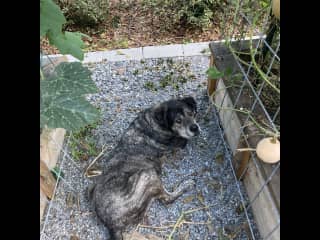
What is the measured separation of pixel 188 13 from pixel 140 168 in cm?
272

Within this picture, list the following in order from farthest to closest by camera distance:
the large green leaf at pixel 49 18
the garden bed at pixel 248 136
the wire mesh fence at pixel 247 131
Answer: the wire mesh fence at pixel 247 131
the garden bed at pixel 248 136
the large green leaf at pixel 49 18

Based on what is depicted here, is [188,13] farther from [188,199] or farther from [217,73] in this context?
[188,199]

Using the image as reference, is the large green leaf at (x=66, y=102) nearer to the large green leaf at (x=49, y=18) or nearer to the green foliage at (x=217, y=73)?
the large green leaf at (x=49, y=18)

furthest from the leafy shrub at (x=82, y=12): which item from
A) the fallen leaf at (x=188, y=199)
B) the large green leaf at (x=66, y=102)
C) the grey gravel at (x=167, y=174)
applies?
the fallen leaf at (x=188, y=199)

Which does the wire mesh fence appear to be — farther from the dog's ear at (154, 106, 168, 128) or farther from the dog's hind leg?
the dog's ear at (154, 106, 168, 128)

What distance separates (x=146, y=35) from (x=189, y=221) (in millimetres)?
2906

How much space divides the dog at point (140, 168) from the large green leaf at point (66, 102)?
0.73 metres

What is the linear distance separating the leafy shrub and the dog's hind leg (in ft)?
9.58

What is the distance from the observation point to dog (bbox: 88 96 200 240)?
2.02 meters

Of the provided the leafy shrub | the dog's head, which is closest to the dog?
the dog's head

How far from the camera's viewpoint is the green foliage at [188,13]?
161 inches
